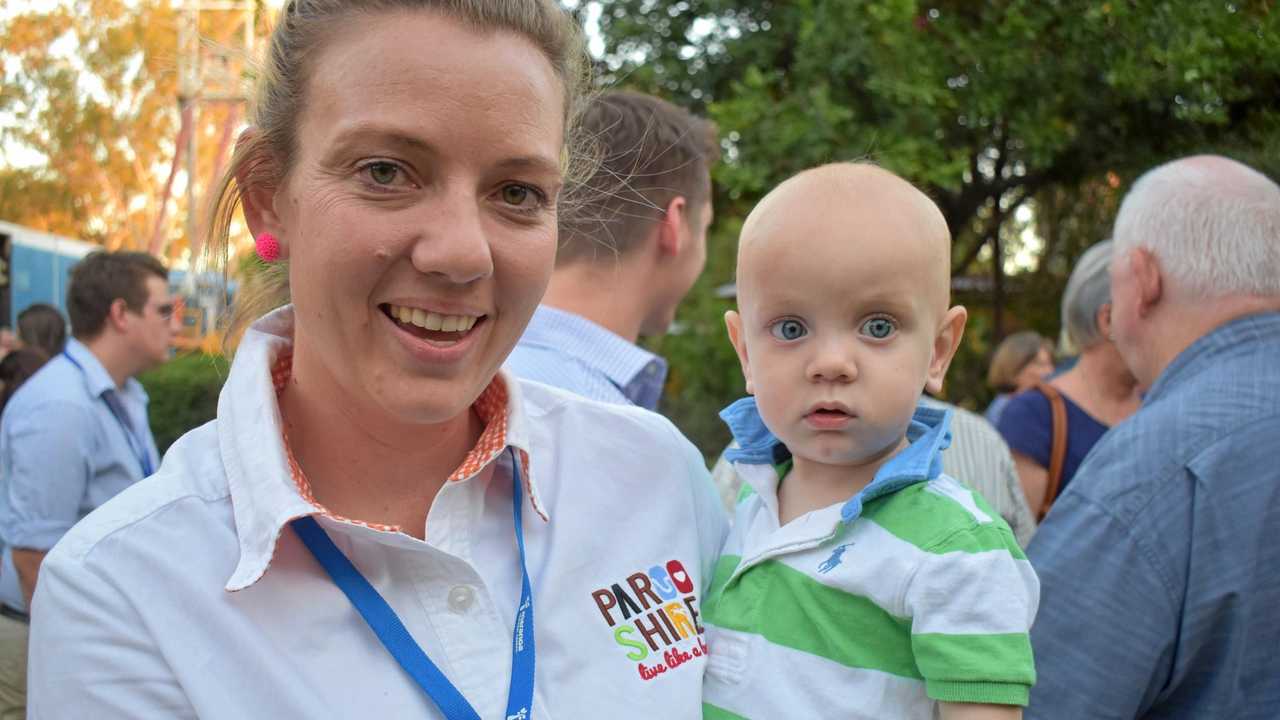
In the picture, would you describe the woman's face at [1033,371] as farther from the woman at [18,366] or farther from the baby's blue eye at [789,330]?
the baby's blue eye at [789,330]

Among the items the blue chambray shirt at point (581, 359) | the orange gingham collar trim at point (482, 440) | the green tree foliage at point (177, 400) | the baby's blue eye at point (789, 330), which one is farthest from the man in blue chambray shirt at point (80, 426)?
the green tree foliage at point (177, 400)

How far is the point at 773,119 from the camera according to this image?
7422 millimetres

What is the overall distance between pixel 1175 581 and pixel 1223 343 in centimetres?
69

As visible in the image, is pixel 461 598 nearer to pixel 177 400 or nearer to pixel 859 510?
pixel 859 510

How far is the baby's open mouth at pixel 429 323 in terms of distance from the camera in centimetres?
164

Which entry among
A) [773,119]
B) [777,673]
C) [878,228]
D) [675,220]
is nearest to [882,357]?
[878,228]

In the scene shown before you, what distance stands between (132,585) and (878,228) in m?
1.29

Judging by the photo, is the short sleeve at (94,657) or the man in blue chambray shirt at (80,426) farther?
the man in blue chambray shirt at (80,426)

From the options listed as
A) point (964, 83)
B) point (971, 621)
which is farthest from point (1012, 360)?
point (971, 621)

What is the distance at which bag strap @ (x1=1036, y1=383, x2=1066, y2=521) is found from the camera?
4.77 meters

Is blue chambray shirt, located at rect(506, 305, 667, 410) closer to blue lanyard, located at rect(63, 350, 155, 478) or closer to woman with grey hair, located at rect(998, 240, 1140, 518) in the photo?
woman with grey hair, located at rect(998, 240, 1140, 518)

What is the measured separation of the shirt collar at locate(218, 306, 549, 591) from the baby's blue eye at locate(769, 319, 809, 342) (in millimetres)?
480

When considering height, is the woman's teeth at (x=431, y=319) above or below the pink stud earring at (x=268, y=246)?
below

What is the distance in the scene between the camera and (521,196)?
1.72 meters
